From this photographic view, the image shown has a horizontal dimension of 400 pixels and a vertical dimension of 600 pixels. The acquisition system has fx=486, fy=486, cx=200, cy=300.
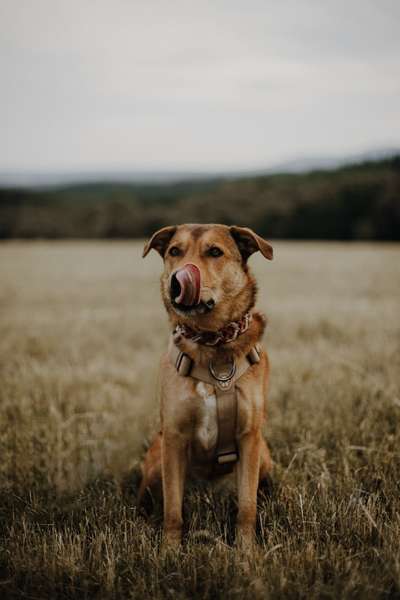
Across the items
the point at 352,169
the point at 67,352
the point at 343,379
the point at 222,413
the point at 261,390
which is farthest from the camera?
the point at 352,169

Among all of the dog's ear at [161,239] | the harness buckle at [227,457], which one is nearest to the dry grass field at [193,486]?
the harness buckle at [227,457]

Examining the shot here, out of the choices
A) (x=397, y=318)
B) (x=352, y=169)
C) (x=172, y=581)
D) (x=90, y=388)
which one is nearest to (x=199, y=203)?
(x=352, y=169)

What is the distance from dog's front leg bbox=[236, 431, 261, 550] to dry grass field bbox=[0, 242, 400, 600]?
0.15 m

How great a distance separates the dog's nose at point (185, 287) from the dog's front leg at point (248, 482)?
1.00 meters

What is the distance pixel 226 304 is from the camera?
11.1 ft

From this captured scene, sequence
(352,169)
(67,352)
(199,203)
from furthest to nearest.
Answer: (352,169)
(199,203)
(67,352)

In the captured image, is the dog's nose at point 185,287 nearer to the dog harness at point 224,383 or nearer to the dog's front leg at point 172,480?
the dog harness at point 224,383

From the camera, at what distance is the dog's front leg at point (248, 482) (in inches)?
123

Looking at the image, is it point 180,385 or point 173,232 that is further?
point 173,232

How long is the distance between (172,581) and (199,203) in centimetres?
4520

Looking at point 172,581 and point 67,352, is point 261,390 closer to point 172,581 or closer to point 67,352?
point 172,581

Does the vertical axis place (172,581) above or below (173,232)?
below

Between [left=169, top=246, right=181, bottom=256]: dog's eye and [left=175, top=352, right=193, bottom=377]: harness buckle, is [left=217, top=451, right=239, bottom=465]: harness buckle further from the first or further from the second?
[left=169, top=246, right=181, bottom=256]: dog's eye

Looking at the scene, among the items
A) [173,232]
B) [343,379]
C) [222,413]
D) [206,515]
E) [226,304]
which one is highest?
[173,232]
